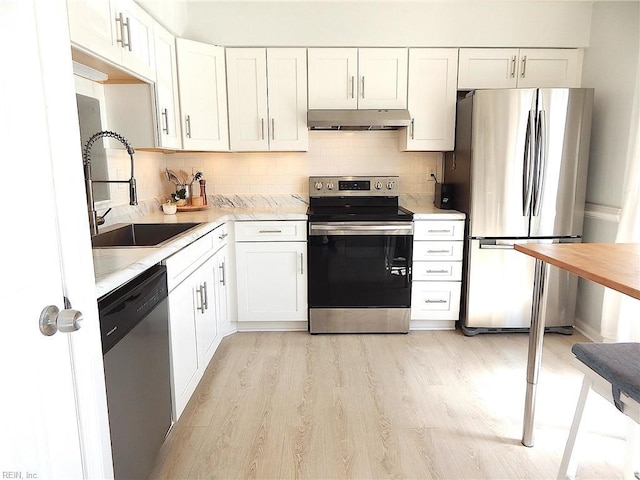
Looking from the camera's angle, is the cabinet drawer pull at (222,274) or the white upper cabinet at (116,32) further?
the cabinet drawer pull at (222,274)

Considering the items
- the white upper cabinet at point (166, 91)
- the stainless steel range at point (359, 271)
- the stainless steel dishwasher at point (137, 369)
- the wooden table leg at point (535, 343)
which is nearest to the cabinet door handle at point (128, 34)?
the white upper cabinet at point (166, 91)

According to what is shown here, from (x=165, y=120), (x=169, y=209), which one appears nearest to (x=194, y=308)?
(x=169, y=209)

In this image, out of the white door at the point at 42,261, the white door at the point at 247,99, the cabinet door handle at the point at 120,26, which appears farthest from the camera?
the white door at the point at 247,99

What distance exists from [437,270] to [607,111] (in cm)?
159

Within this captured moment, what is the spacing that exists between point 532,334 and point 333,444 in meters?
→ 1.01

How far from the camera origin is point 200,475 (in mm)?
1716

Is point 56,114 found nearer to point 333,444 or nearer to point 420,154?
point 333,444

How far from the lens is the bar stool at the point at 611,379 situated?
49.8 inches

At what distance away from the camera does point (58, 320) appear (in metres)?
0.80

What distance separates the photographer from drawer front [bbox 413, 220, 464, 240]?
3.05 metres

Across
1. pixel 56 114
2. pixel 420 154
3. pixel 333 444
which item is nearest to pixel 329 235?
pixel 420 154

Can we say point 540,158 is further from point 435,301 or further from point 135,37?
point 135,37

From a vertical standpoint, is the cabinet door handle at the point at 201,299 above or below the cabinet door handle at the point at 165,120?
below

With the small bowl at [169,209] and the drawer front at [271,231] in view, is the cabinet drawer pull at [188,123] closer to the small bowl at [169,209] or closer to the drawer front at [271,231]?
the small bowl at [169,209]
